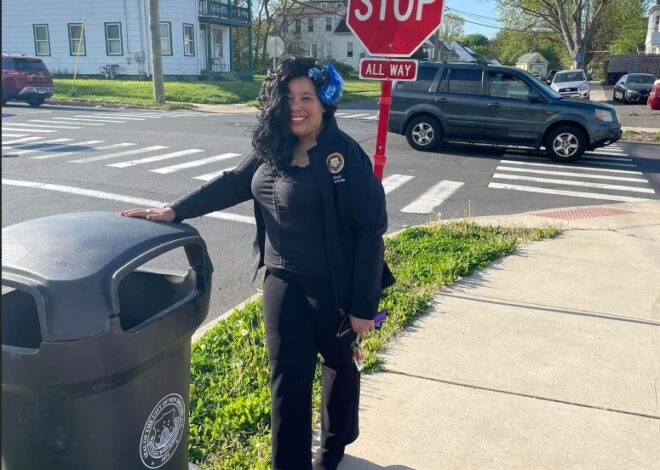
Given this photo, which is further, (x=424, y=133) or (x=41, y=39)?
(x=41, y=39)

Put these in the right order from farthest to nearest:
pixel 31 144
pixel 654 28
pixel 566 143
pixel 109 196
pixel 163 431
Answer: pixel 654 28 < pixel 31 144 < pixel 566 143 < pixel 109 196 < pixel 163 431

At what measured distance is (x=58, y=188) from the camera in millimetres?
9227

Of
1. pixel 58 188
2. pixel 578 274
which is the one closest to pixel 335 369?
pixel 578 274

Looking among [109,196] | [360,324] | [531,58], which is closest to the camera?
[360,324]

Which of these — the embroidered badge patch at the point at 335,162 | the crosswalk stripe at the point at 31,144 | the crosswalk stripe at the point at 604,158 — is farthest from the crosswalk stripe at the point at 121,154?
the embroidered badge patch at the point at 335,162

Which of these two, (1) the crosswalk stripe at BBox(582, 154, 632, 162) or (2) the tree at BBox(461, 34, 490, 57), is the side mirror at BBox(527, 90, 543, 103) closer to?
(1) the crosswalk stripe at BBox(582, 154, 632, 162)

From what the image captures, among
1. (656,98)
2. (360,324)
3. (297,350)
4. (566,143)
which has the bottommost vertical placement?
(566,143)

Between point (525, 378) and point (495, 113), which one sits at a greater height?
point (495, 113)

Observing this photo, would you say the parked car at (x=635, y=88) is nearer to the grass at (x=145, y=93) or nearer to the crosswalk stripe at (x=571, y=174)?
the grass at (x=145, y=93)

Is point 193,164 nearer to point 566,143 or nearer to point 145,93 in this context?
point 566,143

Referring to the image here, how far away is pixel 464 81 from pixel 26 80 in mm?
15965

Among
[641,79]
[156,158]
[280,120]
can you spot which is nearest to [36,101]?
[156,158]

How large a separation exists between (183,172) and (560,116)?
7.12 m

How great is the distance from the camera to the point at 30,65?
22.5 metres
